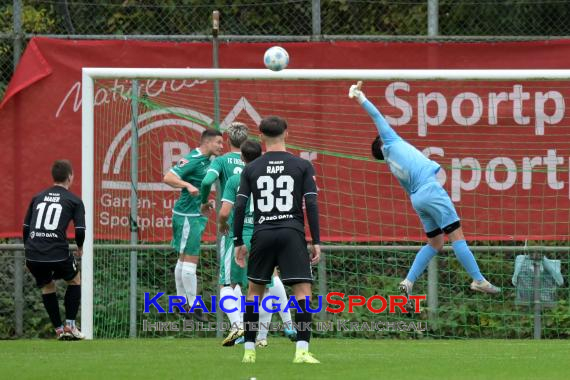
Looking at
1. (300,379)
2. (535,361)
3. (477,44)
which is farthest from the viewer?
(477,44)

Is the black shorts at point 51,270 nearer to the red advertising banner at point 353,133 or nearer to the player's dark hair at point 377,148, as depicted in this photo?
the red advertising banner at point 353,133

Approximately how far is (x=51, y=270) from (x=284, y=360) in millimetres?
3553

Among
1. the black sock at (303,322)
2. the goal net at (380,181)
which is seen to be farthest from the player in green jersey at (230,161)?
the black sock at (303,322)

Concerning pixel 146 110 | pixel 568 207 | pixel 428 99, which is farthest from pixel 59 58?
pixel 568 207

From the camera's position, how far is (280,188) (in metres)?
9.16

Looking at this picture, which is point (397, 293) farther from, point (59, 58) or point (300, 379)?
point (300, 379)

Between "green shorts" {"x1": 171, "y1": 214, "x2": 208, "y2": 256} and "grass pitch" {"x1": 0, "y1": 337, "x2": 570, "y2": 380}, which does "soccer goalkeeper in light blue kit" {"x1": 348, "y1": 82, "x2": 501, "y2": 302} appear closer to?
"grass pitch" {"x1": 0, "y1": 337, "x2": 570, "y2": 380}

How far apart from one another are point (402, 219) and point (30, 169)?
428 cm

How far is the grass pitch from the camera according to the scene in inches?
342

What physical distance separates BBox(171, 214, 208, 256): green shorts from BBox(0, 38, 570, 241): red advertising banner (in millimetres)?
1002

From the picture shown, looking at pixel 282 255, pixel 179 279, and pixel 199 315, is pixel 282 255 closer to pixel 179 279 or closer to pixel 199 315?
pixel 179 279

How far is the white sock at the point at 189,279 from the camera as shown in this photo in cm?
1289

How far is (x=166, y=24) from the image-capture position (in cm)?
1505

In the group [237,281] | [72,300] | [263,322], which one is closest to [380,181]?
[237,281]
